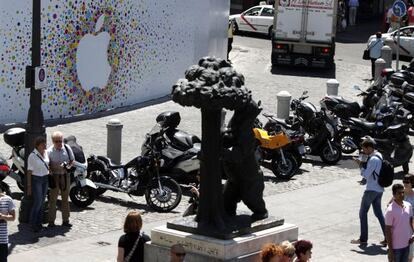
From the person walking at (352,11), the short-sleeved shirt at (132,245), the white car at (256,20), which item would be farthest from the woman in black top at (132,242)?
the person walking at (352,11)

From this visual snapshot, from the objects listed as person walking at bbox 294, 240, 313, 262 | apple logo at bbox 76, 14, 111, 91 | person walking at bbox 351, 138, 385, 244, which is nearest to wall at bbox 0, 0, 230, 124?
apple logo at bbox 76, 14, 111, 91

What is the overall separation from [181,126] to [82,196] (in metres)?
7.77

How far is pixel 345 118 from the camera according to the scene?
22625 mm

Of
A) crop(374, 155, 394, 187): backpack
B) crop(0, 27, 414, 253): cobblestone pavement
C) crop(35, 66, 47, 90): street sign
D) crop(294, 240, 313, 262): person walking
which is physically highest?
crop(35, 66, 47, 90): street sign

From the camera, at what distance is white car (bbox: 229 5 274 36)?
40812mm

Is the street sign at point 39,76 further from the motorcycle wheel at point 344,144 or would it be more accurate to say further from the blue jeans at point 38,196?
the motorcycle wheel at point 344,144

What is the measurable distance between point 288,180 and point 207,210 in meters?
8.05

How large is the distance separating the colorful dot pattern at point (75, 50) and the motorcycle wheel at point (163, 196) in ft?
23.0

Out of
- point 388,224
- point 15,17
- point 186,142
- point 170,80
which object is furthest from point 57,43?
point 388,224

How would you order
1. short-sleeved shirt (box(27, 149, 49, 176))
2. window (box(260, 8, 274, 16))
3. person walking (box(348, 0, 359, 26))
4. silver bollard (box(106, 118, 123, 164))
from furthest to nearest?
person walking (box(348, 0, 359, 26)) → window (box(260, 8, 274, 16)) → silver bollard (box(106, 118, 123, 164)) → short-sleeved shirt (box(27, 149, 49, 176))

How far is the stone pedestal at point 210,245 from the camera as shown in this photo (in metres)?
12.0

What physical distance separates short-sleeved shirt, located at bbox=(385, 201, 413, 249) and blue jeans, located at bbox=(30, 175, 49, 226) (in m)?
5.06

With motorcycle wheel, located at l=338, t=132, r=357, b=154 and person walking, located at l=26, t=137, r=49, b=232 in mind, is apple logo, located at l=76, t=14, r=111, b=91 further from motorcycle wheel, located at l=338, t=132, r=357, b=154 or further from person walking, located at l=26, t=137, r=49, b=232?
person walking, located at l=26, t=137, r=49, b=232

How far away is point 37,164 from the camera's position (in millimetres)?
15539
